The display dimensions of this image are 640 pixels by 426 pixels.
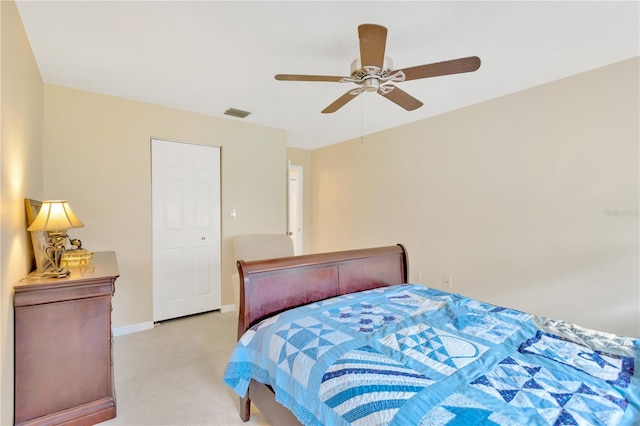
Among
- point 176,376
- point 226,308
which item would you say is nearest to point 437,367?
point 176,376

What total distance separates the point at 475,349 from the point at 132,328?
331 centimetres

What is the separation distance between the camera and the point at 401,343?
1.43 metres

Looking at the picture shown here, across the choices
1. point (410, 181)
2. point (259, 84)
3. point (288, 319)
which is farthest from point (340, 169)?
point (288, 319)

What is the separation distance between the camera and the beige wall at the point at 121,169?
2.88 meters

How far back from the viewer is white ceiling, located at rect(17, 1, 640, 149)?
178 cm

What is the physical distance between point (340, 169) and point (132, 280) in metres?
3.36

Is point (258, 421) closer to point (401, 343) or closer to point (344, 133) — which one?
point (401, 343)

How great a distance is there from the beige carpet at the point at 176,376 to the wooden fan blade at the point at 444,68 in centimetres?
231

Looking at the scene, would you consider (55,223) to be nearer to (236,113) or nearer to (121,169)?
(121,169)

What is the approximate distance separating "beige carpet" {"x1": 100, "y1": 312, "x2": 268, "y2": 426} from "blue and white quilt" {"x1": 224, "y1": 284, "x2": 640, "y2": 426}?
1.48 ft

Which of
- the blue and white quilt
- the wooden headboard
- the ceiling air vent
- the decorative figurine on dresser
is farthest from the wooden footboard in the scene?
the ceiling air vent

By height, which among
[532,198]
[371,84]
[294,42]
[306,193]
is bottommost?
[532,198]

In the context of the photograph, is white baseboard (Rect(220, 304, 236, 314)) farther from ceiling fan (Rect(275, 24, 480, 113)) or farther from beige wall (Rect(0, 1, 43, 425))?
ceiling fan (Rect(275, 24, 480, 113))

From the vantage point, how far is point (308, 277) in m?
2.15
